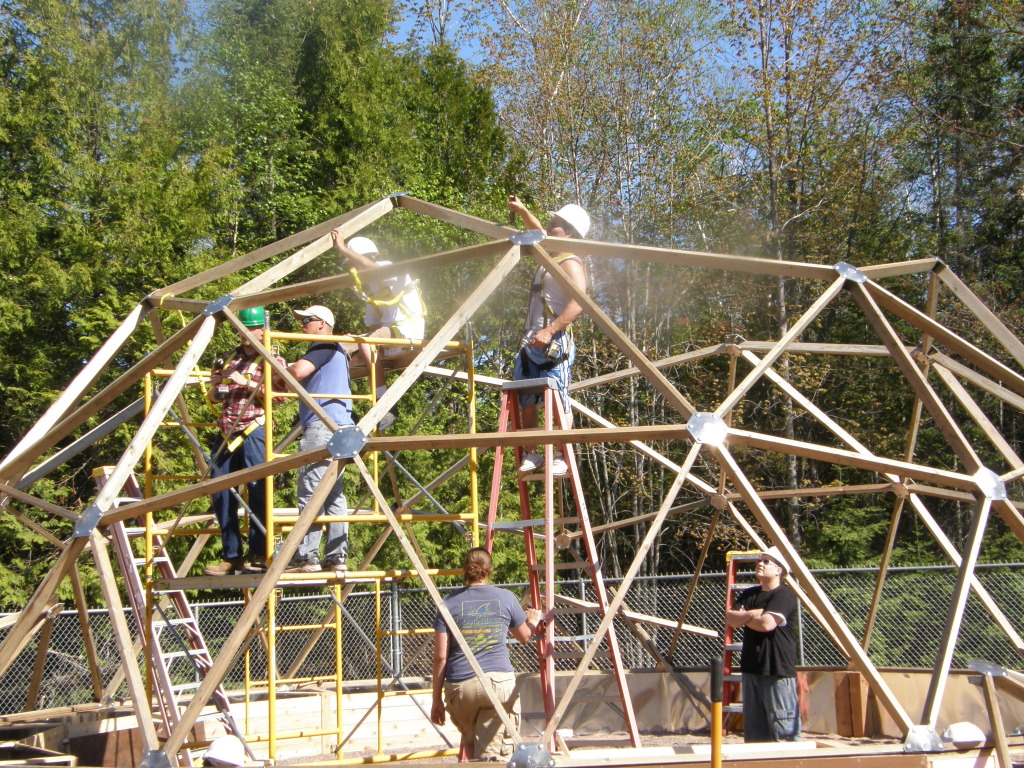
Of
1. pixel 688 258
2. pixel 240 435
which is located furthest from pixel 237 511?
pixel 688 258

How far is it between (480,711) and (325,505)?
2169 mm

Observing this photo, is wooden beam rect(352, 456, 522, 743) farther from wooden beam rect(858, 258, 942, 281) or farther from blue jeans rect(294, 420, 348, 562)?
wooden beam rect(858, 258, 942, 281)

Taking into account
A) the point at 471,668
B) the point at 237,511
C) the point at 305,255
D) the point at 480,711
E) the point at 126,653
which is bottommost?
the point at 480,711

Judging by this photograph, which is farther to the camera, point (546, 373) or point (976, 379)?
point (976, 379)

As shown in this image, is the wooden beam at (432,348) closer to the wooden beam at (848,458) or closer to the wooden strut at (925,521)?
the wooden beam at (848,458)

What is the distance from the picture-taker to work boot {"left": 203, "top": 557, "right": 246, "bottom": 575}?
7973mm

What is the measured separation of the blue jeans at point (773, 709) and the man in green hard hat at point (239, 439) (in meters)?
4.12

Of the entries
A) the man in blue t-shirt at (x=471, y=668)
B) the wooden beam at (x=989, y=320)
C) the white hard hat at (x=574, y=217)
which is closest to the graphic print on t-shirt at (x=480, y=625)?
the man in blue t-shirt at (x=471, y=668)

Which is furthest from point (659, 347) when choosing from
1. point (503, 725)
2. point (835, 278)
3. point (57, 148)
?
point (503, 725)

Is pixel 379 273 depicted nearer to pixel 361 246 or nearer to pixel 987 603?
pixel 361 246

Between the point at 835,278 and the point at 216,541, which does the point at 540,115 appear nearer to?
the point at 216,541

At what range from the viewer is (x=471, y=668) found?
670 centimetres

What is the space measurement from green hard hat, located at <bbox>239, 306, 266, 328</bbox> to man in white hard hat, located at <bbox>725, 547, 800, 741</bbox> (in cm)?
475

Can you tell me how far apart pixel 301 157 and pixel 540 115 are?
617 cm
